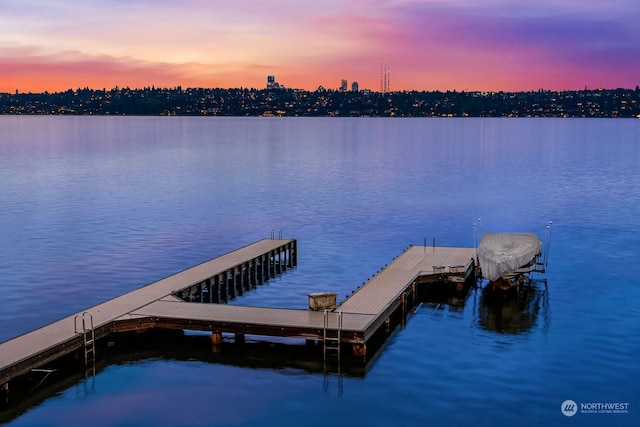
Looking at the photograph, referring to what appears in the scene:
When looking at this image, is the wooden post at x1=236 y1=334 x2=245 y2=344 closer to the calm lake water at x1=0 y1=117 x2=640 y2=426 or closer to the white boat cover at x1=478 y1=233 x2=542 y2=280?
the calm lake water at x1=0 y1=117 x2=640 y2=426

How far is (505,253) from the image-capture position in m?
42.3

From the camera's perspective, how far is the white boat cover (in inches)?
1642

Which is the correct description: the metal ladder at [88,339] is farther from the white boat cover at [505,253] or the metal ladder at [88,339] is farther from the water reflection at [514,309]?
the white boat cover at [505,253]

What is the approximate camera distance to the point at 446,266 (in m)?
43.2

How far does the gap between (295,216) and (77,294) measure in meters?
33.0

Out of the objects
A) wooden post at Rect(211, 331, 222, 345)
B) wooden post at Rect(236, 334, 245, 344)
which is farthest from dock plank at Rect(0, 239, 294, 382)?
wooden post at Rect(236, 334, 245, 344)

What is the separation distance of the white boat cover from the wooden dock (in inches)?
53.3

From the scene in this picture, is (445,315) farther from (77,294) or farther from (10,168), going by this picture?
(10,168)

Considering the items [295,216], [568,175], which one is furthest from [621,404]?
[568,175]
